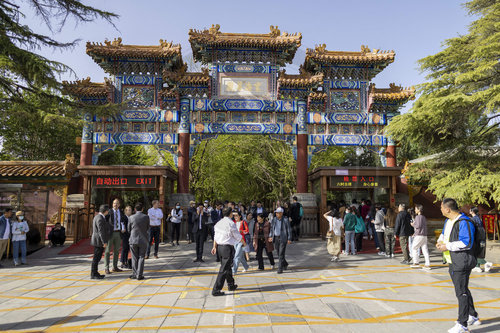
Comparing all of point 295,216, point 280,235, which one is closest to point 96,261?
point 280,235

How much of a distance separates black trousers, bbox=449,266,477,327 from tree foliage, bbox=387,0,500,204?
6.55m

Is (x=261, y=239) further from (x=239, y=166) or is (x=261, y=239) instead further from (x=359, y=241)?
(x=239, y=166)

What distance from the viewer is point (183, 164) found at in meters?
16.5

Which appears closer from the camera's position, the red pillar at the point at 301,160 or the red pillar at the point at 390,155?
the red pillar at the point at 301,160

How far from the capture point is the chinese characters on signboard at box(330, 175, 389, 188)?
14828 millimetres

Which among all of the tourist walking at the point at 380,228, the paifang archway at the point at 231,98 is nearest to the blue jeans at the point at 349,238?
the tourist walking at the point at 380,228

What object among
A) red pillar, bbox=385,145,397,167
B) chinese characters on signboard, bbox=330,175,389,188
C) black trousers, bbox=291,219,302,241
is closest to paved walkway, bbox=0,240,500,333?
black trousers, bbox=291,219,302,241

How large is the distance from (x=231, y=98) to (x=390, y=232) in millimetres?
10365

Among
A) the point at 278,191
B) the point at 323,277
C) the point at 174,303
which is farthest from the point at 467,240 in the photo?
the point at 278,191

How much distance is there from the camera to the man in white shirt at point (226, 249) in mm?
5957

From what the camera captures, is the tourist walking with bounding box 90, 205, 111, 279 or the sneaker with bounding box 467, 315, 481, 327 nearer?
the sneaker with bounding box 467, 315, 481, 327

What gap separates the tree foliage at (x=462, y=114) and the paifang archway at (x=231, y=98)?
5026mm

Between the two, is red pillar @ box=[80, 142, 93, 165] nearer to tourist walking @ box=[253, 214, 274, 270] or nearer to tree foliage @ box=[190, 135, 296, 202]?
tree foliage @ box=[190, 135, 296, 202]

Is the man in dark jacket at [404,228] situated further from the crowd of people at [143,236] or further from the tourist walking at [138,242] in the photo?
the tourist walking at [138,242]
